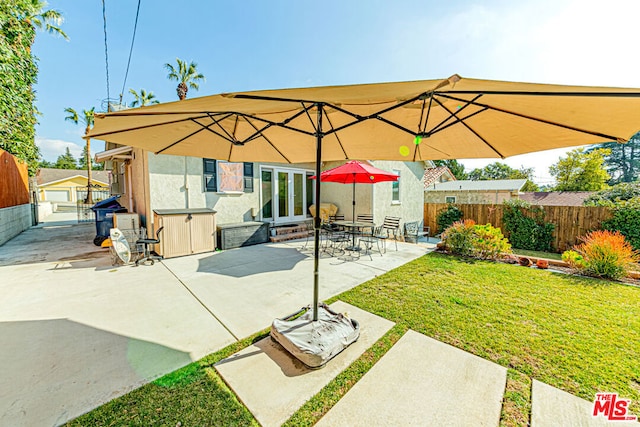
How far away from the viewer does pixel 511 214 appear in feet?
31.5

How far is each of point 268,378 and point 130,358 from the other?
1574 mm

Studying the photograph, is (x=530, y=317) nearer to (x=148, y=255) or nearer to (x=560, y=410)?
(x=560, y=410)

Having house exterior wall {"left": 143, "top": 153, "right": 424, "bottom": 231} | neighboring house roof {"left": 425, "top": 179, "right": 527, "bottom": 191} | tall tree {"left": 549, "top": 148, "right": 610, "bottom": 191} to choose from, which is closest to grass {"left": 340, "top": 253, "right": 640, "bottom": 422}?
house exterior wall {"left": 143, "top": 153, "right": 424, "bottom": 231}

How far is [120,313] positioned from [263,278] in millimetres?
2282

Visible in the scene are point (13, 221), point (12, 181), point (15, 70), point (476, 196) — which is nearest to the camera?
point (15, 70)

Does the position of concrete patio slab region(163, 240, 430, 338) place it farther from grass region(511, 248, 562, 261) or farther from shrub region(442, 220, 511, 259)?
grass region(511, 248, 562, 261)

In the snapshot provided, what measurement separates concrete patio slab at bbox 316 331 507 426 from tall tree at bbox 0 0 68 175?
11130 mm

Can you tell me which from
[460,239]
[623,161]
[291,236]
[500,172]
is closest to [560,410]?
[460,239]

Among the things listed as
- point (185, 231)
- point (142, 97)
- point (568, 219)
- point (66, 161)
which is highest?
point (66, 161)

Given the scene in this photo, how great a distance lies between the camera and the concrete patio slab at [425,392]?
191cm

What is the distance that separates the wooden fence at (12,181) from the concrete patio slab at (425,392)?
Result: 1365cm

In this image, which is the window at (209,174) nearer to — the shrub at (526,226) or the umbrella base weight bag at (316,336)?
the umbrella base weight bag at (316,336)

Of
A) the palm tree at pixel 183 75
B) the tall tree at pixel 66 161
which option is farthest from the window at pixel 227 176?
the tall tree at pixel 66 161

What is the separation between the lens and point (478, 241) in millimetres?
6531
